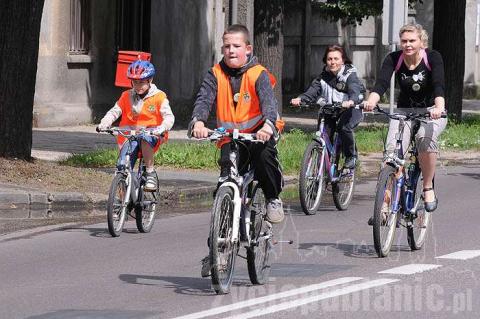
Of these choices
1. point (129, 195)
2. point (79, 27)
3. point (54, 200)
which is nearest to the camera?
point (129, 195)

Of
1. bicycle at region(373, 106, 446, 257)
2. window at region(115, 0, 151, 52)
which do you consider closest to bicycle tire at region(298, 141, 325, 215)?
bicycle at region(373, 106, 446, 257)

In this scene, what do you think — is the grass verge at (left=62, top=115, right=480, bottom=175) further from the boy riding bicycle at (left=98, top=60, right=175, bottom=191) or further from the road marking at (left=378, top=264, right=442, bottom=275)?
the road marking at (left=378, top=264, right=442, bottom=275)

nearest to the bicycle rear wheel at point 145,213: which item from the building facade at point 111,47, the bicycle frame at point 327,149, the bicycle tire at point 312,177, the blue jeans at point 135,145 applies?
the blue jeans at point 135,145

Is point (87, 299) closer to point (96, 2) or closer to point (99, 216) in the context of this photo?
point (99, 216)

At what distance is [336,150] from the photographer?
1493 cm

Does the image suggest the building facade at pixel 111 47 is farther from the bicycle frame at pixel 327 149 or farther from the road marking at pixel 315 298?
the road marking at pixel 315 298

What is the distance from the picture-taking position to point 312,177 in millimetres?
14438

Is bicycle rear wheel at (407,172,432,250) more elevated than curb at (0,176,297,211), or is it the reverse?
bicycle rear wheel at (407,172,432,250)

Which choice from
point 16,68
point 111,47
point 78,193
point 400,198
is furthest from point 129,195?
point 111,47

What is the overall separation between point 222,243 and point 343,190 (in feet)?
19.9

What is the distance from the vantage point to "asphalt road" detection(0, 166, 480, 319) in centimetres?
875

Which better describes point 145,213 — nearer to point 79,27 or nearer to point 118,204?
point 118,204

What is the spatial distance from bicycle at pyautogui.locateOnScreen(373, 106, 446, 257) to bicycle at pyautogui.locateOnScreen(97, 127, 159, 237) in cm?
239

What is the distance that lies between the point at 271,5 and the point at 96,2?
3848mm
